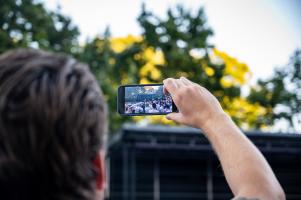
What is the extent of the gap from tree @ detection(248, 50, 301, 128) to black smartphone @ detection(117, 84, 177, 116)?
16.2 metres

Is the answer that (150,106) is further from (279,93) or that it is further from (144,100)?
(279,93)

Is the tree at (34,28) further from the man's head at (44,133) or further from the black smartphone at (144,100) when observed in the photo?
the man's head at (44,133)

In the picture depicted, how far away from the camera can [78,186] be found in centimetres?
111

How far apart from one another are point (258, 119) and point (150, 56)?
4670 mm

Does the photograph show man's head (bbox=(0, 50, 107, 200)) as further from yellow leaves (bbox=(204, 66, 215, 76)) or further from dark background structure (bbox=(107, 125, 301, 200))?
yellow leaves (bbox=(204, 66, 215, 76))

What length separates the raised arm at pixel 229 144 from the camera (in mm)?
1433

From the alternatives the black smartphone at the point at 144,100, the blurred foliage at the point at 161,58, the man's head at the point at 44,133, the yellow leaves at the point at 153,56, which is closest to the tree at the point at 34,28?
the blurred foliage at the point at 161,58

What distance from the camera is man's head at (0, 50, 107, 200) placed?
A: 1.08 m

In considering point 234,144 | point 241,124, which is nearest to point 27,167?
point 234,144

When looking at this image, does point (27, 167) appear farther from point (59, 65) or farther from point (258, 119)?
point (258, 119)

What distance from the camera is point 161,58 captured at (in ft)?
73.9

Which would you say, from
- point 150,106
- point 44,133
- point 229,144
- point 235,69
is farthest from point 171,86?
point 235,69


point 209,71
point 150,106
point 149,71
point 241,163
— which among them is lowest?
point 241,163

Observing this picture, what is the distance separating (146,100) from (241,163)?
0.87 meters
